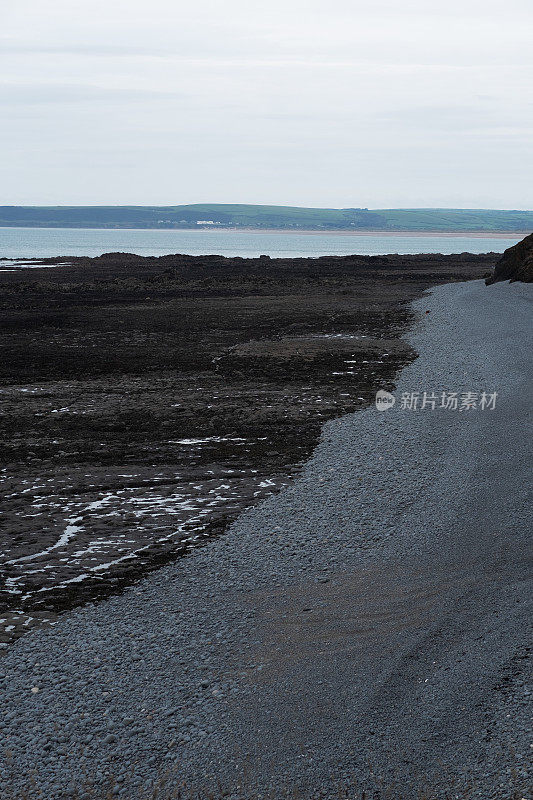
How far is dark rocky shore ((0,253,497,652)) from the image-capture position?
9852 millimetres

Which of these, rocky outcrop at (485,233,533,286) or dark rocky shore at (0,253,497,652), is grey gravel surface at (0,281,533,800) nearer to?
→ dark rocky shore at (0,253,497,652)

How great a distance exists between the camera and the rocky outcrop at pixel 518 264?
38.7 m

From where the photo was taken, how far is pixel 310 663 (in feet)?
23.1

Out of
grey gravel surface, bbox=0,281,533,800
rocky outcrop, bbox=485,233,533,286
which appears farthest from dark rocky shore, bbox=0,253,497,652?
rocky outcrop, bbox=485,233,533,286

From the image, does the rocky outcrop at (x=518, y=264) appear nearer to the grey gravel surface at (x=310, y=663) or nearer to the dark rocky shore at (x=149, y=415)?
the dark rocky shore at (x=149, y=415)

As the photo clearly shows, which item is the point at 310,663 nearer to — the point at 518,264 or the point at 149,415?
the point at 149,415

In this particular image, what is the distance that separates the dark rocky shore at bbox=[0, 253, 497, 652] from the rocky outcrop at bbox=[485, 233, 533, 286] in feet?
18.3

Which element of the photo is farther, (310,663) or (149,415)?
(149,415)

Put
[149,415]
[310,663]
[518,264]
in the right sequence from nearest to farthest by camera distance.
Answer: [310,663] < [149,415] < [518,264]

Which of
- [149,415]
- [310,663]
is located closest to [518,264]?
[149,415]

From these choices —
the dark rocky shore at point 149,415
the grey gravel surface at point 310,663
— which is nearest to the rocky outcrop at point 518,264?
the dark rocky shore at point 149,415

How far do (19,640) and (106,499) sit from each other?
4019mm

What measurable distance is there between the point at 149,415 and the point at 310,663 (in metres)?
10.1

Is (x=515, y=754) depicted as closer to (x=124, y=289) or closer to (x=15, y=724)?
(x=15, y=724)
